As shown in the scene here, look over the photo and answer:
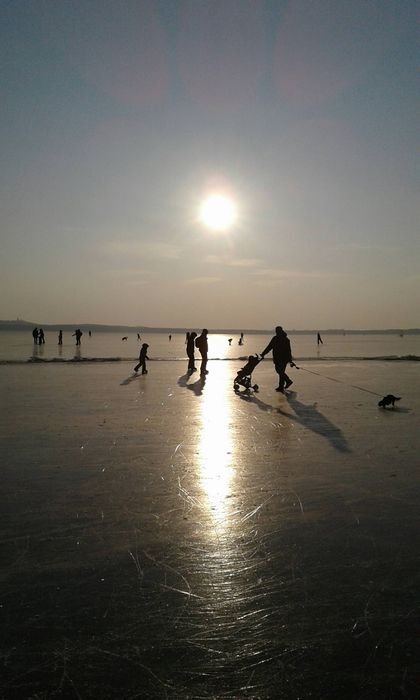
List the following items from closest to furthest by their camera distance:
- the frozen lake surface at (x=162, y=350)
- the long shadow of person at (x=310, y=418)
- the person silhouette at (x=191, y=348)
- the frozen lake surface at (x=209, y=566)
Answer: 1. the frozen lake surface at (x=209, y=566)
2. the long shadow of person at (x=310, y=418)
3. the person silhouette at (x=191, y=348)
4. the frozen lake surface at (x=162, y=350)

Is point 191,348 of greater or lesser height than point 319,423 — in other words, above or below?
above

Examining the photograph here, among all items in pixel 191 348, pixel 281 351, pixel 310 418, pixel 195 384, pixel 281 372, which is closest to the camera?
pixel 310 418

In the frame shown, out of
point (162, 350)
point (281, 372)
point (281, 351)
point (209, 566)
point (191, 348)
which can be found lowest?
point (162, 350)

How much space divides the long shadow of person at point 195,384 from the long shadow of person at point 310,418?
1.60m

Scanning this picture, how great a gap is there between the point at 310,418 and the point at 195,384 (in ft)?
25.7

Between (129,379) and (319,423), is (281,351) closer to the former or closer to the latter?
(319,423)

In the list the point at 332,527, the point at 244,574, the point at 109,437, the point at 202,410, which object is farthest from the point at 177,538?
the point at 202,410

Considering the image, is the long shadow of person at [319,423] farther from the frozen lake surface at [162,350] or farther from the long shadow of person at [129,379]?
the frozen lake surface at [162,350]

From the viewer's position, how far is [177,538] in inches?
165

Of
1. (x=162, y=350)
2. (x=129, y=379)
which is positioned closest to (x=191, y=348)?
(x=129, y=379)

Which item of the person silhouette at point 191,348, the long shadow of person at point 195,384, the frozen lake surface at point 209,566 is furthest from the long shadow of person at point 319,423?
the person silhouette at point 191,348

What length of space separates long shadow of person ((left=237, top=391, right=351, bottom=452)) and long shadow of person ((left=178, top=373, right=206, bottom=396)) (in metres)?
1.60

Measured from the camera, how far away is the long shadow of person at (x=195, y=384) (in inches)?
619

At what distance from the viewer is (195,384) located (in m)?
17.7
